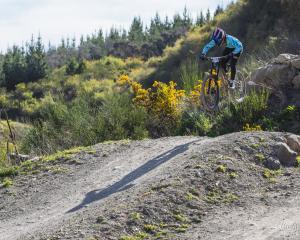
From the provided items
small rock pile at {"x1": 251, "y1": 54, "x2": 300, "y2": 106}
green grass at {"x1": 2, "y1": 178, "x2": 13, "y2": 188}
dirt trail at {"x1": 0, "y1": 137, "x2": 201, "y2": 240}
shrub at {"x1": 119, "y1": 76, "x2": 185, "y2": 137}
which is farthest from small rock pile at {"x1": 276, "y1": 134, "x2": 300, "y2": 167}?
shrub at {"x1": 119, "y1": 76, "x2": 185, "y2": 137}

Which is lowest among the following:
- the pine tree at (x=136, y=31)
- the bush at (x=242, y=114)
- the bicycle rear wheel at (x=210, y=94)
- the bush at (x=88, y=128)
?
the pine tree at (x=136, y=31)

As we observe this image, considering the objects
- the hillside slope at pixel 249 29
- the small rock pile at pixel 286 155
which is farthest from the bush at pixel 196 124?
the hillside slope at pixel 249 29

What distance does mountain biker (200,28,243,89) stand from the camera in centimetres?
1189

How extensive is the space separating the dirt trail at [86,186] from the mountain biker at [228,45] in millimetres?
1937

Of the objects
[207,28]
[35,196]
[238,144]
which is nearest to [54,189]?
[35,196]

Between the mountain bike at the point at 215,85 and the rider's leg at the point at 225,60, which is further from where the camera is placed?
the mountain bike at the point at 215,85

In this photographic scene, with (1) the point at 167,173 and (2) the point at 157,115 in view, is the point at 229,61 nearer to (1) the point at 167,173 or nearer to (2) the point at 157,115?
(2) the point at 157,115

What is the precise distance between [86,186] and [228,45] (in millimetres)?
4424

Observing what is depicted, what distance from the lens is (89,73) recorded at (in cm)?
5947

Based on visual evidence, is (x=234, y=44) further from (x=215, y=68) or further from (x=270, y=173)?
(x=270, y=173)

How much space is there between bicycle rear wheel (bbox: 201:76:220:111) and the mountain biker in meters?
0.36

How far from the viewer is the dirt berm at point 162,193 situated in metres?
7.15

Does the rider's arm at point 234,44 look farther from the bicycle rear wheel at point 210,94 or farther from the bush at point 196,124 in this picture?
the bush at point 196,124

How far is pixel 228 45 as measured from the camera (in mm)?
12172
